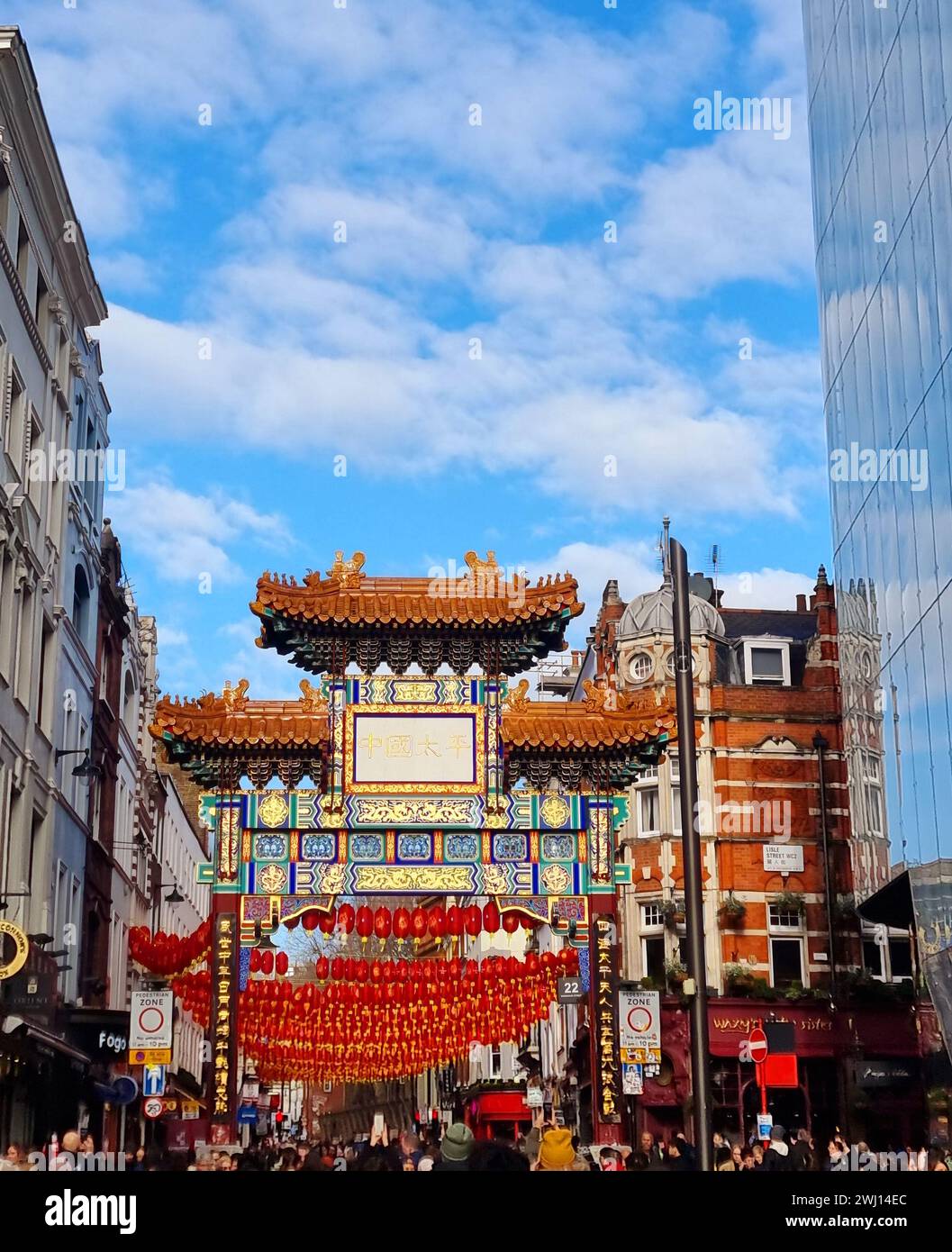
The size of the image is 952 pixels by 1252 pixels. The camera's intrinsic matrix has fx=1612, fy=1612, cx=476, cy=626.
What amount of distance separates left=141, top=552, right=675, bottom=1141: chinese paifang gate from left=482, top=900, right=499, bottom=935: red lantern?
1.5 inches

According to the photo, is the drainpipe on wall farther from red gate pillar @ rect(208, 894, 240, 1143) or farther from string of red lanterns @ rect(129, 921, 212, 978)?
string of red lanterns @ rect(129, 921, 212, 978)

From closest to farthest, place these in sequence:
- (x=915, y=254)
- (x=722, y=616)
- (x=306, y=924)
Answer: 1. (x=306, y=924)
2. (x=915, y=254)
3. (x=722, y=616)

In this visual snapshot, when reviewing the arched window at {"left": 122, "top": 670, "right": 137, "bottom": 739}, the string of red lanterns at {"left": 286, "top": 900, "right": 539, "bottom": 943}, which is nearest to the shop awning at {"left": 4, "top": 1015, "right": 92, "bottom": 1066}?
the string of red lanterns at {"left": 286, "top": 900, "right": 539, "bottom": 943}

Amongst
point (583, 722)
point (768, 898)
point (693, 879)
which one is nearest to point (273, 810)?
point (583, 722)

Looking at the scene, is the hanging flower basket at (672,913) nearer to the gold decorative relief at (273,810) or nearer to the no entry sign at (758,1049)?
the no entry sign at (758,1049)

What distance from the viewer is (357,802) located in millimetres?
30531

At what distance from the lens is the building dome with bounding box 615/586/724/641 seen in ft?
177

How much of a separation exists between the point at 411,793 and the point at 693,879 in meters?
14.5

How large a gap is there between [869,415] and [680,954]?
19924 millimetres

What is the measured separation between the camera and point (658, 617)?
54.0 m

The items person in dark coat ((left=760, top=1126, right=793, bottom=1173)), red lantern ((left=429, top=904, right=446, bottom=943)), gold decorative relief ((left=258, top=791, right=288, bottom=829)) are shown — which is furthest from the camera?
gold decorative relief ((left=258, top=791, right=288, bottom=829))
